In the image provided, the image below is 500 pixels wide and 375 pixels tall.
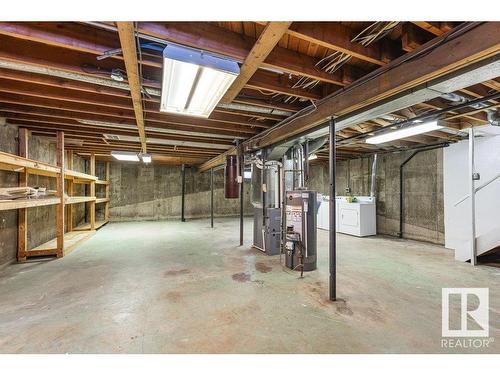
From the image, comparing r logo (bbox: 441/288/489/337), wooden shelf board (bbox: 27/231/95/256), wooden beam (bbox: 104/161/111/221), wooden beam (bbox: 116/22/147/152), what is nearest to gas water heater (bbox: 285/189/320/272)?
r logo (bbox: 441/288/489/337)

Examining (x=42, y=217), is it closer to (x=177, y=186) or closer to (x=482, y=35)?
(x=177, y=186)

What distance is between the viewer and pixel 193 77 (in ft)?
5.99

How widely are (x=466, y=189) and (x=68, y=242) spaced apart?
26.2ft

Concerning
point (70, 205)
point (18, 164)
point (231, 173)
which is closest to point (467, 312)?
point (231, 173)

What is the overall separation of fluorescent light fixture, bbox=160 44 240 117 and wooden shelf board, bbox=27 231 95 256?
148 inches

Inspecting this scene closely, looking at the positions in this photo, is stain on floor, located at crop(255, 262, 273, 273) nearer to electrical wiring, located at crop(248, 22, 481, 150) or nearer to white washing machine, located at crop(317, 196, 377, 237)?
electrical wiring, located at crop(248, 22, 481, 150)

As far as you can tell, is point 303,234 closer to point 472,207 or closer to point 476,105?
point 476,105

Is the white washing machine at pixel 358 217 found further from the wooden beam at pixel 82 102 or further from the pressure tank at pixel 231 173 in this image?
the wooden beam at pixel 82 102

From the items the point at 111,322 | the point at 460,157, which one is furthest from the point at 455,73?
the point at 460,157

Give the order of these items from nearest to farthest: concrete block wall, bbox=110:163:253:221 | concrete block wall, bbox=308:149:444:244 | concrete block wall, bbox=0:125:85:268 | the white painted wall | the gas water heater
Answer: the gas water heater, concrete block wall, bbox=0:125:85:268, the white painted wall, concrete block wall, bbox=308:149:444:244, concrete block wall, bbox=110:163:253:221

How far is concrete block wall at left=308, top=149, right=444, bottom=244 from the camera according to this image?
5.35 metres

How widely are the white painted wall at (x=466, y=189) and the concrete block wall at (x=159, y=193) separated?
7.33m

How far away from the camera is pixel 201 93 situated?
2.11m

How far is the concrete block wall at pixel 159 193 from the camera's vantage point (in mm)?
8773
